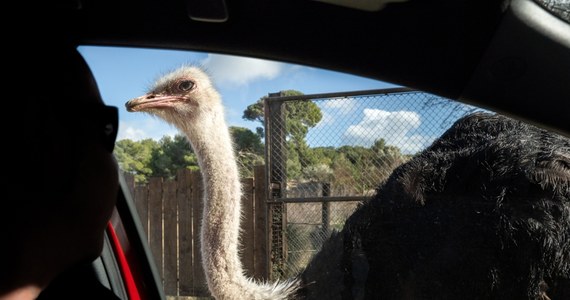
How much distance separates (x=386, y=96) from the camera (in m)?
4.45

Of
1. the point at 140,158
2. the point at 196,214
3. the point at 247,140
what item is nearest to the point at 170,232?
the point at 196,214

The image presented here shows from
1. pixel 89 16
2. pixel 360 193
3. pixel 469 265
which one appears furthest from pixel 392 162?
pixel 89 16

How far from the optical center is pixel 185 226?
537 cm

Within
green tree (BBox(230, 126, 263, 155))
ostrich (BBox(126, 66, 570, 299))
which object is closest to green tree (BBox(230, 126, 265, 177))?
green tree (BBox(230, 126, 263, 155))

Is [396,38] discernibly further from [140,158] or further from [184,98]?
[140,158]

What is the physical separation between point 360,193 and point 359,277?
1446 mm

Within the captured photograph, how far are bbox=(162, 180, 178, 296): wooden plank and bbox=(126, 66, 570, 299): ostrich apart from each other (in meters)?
1.71

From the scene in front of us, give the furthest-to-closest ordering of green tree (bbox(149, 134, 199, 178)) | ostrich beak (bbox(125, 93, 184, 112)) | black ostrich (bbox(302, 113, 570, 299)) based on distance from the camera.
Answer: green tree (bbox(149, 134, 199, 178))
ostrich beak (bbox(125, 93, 184, 112))
black ostrich (bbox(302, 113, 570, 299))

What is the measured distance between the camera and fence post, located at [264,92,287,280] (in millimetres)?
5055

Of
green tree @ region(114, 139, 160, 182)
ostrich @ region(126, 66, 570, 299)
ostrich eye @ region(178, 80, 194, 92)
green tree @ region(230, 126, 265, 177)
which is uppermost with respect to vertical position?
ostrich eye @ region(178, 80, 194, 92)

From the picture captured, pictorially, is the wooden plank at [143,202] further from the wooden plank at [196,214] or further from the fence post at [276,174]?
the fence post at [276,174]

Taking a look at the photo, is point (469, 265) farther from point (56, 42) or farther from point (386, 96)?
point (56, 42)

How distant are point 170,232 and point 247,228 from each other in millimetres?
621

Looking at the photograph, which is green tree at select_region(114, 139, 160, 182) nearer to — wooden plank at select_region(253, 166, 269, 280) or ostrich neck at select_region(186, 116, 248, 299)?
ostrich neck at select_region(186, 116, 248, 299)
